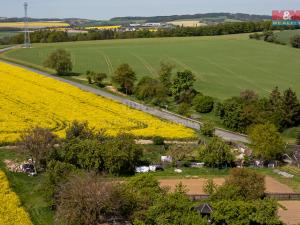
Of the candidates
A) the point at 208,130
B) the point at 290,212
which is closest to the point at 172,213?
the point at 290,212

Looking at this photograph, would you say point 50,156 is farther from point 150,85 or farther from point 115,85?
point 115,85

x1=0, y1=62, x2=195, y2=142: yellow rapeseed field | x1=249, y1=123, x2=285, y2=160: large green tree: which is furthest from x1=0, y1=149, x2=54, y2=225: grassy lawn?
x1=249, y1=123, x2=285, y2=160: large green tree

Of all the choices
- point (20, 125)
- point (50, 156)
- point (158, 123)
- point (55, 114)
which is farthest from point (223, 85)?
point (50, 156)

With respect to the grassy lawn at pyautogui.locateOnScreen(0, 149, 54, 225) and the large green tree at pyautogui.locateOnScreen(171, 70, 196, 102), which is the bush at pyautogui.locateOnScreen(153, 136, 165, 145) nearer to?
the grassy lawn at pyautogui.locateOnScreen(0, 149, 54, 225)

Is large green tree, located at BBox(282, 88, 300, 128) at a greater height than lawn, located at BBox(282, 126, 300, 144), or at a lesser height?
greater

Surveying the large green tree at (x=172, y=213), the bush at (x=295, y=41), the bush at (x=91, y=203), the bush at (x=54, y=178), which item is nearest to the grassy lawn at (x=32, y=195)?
the bush at (x=54, y=178)

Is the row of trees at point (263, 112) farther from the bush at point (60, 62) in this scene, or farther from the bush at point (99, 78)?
the bush at point (60, 62)

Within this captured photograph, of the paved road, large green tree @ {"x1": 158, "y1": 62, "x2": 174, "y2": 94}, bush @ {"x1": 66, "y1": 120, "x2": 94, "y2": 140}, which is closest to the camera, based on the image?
bush @ {"x1": 66, "y1": 120, "x2": 94, "y2": 140}
